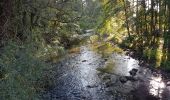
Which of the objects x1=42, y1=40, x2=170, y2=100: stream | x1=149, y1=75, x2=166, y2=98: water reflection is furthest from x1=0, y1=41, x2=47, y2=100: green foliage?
x1=149, y1=75, x2=166, y2=98: water reflection

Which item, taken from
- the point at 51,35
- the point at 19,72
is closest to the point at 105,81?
the point at 51,35

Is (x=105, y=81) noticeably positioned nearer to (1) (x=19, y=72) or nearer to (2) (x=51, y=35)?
(2) (x=51, y=35)

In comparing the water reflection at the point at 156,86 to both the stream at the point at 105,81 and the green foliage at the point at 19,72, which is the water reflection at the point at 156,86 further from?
the green foliage at the point at 19,72

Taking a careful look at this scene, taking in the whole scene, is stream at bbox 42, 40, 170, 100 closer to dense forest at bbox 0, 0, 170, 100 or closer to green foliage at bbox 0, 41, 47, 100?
dense forest at bbox 0, 0, 170, 100

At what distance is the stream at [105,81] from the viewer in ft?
55.9

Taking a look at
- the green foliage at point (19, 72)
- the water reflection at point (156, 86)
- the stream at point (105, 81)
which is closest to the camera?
the green foliage at point (19, 72)

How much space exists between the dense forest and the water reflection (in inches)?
55.8

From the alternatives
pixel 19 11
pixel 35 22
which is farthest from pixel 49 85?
pixel 19 11

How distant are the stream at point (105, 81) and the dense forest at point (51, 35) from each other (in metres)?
0.94

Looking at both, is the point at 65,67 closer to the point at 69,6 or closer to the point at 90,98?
the point at 69,6

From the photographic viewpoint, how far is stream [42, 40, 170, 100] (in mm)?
17047

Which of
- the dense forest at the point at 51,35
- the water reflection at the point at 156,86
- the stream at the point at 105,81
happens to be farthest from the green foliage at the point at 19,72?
the water reflection at the point at 156,86

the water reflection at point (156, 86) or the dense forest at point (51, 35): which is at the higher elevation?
the dense forest at point (51, 35)

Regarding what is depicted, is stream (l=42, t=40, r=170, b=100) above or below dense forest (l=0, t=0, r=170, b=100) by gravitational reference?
below
